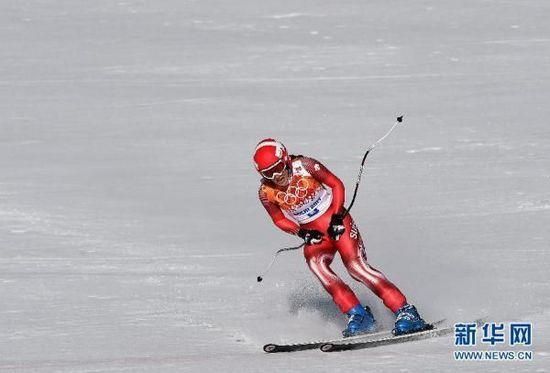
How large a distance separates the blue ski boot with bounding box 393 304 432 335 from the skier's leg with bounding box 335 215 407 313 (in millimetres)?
118

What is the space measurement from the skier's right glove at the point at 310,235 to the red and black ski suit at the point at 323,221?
76 mm

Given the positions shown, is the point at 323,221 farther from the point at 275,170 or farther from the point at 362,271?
the point at 275,170

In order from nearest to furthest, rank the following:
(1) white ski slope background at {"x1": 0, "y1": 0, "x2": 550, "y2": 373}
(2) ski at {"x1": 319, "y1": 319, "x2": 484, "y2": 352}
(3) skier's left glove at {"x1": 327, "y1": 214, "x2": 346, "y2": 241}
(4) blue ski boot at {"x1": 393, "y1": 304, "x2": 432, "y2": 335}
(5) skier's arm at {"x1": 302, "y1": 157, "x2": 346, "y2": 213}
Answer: (2) ski at {"x1": 319, "y1": 319, "x2": 484, "y2": 352}, (4) blue ski boot at {"x1": 393, "y1": 304, "x2": 432, "y2": 335}, (3) skier's left glove at {"x1": 327, "y1": 214, "x2": 346, "y2": 241}, (5) skier's arm at {"x1": 302, "y1": 157, "x2": 346, "y2": 213}, (1) white ski slope background at {"x1": 0, "y1": 0, "x2": 550, "y2": 373}

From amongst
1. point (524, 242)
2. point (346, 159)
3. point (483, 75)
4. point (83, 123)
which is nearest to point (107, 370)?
point (524, 242)

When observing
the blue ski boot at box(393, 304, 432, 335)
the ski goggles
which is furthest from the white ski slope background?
the ski goggles

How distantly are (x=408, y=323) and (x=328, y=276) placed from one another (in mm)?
682

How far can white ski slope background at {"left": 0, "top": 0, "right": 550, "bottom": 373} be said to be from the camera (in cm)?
902

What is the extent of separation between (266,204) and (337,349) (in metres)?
1.23

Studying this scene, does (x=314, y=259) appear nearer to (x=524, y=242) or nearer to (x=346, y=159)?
(x=524, y=242)

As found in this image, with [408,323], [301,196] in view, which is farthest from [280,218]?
[408,323]

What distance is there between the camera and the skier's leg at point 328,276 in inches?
337

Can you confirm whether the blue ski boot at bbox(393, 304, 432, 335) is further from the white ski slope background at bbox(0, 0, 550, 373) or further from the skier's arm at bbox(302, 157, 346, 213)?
the skier's arm at bbox(302, 157, 346, 213)

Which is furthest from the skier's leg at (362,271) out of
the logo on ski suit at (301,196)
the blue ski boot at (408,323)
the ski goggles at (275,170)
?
the ski goggles at (275,170)

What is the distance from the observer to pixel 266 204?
8695mm
